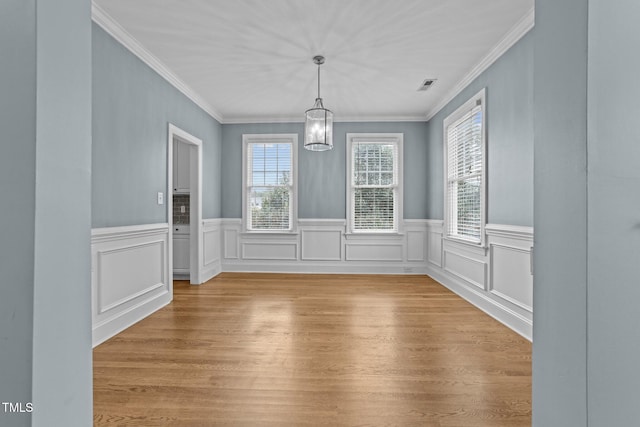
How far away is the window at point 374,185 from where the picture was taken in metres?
5.54

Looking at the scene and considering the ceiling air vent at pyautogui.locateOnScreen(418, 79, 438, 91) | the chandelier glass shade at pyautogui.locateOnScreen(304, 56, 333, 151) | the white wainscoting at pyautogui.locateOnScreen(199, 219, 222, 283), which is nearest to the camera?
the chandelier glass shade at pyautogui.locateOnScreen(304, 56, 333, 151)

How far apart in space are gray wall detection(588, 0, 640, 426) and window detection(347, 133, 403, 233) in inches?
191

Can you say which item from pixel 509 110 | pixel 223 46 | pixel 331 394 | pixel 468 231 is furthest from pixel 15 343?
pixel 468 231

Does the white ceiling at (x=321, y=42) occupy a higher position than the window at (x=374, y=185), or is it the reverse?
the white ceiling at (x=321, y=42)

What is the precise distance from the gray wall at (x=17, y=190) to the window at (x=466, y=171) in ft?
12.1

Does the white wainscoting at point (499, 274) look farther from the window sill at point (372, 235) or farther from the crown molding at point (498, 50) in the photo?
the crown molding at point (498, 50)

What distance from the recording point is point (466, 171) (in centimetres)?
407

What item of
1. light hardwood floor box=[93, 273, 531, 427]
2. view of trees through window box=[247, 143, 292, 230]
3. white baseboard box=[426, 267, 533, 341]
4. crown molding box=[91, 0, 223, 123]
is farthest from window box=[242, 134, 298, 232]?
white baseboard box=[426, 267, 533, 341]

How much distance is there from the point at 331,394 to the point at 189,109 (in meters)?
3.98

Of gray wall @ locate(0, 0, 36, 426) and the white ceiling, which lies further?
the white ceiling

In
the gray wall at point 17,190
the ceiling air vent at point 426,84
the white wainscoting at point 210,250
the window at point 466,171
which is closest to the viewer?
the gray wall at point 17,190

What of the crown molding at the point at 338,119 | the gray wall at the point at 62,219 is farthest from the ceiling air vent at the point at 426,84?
the gray wall at the point at 62,219

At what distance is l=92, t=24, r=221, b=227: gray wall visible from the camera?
8.90 ft

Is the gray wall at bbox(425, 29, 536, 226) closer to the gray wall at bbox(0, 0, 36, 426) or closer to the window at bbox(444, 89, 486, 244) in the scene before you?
the window at bbox(444, 89, 486, 244)
